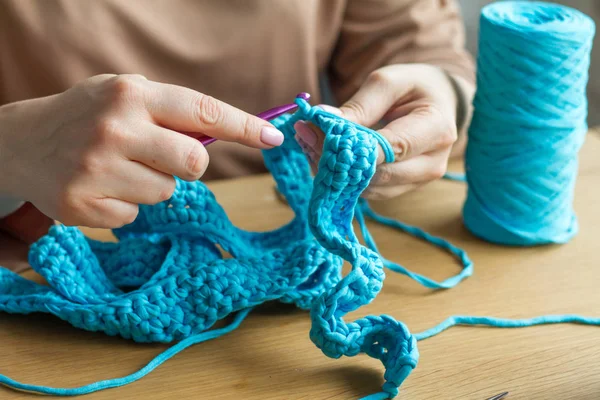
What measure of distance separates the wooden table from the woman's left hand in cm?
10

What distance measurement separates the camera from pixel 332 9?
3.62 ft

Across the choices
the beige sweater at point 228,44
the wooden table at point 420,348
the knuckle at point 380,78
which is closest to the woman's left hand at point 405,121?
the knuckle at point 380,78

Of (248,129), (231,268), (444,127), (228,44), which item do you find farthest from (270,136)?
(228,44)

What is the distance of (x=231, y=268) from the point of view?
66 centimetres

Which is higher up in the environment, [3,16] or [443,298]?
[3,16]

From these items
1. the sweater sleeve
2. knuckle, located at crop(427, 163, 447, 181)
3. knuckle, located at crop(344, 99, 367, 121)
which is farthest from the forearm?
knuckle, located at crop(344, 99, 367, 121)

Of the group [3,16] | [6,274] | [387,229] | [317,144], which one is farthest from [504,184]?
[3,16]

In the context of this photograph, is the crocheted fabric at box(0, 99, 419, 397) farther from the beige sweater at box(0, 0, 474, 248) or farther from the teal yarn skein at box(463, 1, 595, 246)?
the beige sweater at box(0, 0, 474, 248)

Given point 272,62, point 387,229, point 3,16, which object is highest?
point 3,16

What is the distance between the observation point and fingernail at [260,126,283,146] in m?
0.64

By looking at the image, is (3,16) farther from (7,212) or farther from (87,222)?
(87,222)

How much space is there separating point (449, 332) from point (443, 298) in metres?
0.06

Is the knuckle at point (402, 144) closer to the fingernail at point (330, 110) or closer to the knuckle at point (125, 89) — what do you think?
the fingernail at point (330, 110)

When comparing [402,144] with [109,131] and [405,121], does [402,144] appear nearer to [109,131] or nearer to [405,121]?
[405,121]
